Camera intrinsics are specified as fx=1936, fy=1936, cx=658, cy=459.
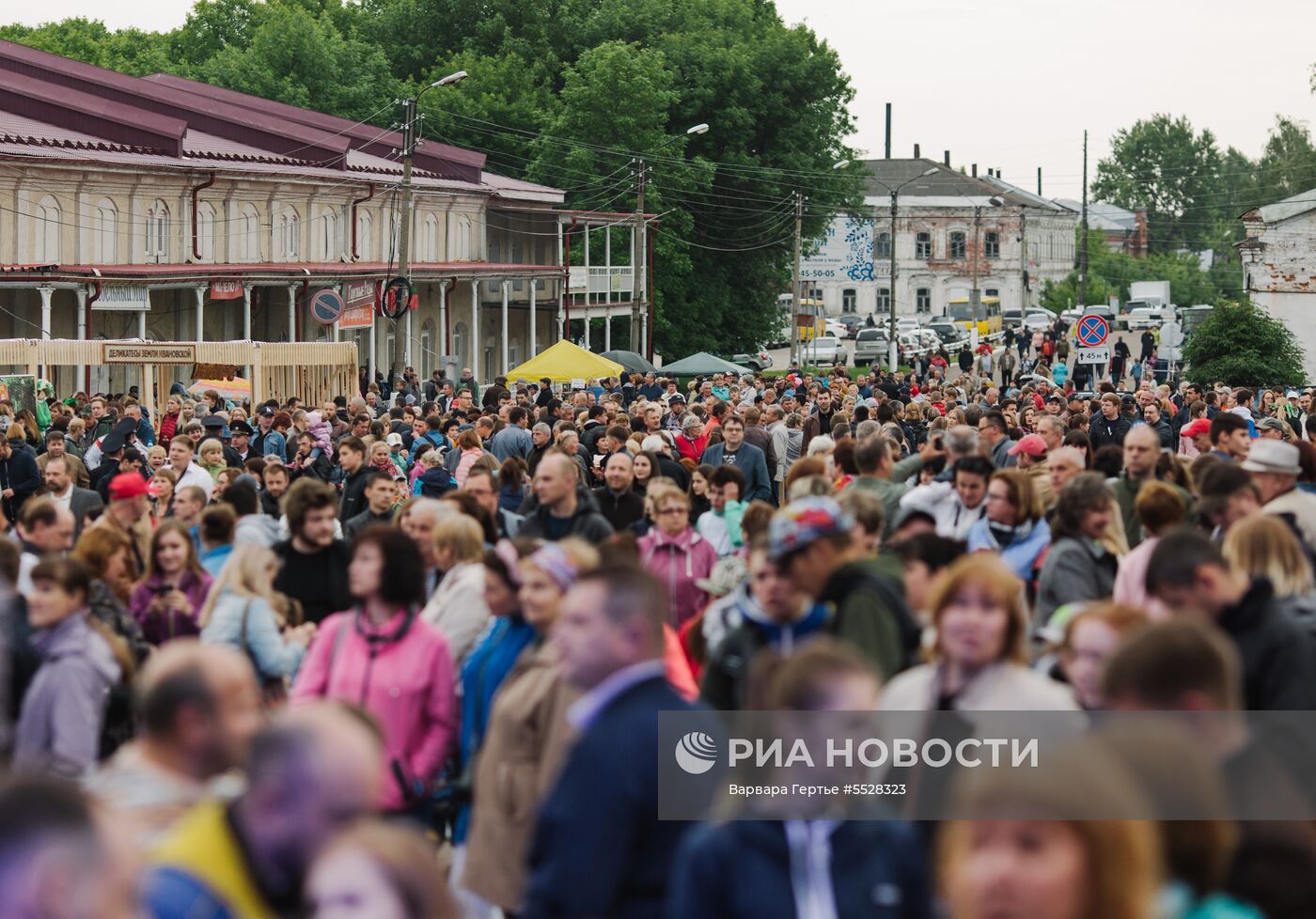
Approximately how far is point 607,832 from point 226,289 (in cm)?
4082

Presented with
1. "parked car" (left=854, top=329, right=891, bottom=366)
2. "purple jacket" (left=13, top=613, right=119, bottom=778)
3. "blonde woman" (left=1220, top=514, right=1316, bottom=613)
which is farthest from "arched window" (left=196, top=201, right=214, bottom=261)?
"blonde woman" (left=1220, top=514, right=1316, bottom=613)

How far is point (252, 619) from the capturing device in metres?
8.20

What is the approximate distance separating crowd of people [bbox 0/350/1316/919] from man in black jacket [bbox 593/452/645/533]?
0.04m

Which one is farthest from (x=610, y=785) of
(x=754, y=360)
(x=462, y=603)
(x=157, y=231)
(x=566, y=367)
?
(x=754, y=360)

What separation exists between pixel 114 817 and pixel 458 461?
42.1 feet

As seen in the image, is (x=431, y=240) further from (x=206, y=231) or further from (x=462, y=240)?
(x=206, y=231)

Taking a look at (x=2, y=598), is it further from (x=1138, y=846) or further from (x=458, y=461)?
(x=458, y=461)

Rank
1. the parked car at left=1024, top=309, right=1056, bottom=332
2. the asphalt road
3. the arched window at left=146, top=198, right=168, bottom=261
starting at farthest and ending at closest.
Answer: the parked car at left=1024, top=309, right=1056, bottom=332, the asphalt road, the arched window at left=146, top=198, right=168, bottom=261

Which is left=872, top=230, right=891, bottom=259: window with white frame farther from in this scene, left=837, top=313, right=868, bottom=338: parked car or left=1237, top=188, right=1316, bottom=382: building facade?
left=1237, top=188, right=1316, bottom=382: building facade

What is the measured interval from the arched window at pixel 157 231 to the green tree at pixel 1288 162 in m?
72.2

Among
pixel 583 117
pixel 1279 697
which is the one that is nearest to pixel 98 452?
pixel 1279 697

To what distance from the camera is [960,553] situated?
24.6ft

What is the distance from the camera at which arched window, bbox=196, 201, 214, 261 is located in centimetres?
4747

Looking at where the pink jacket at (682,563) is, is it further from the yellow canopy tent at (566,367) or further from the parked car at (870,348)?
the parked car at (870,348)
